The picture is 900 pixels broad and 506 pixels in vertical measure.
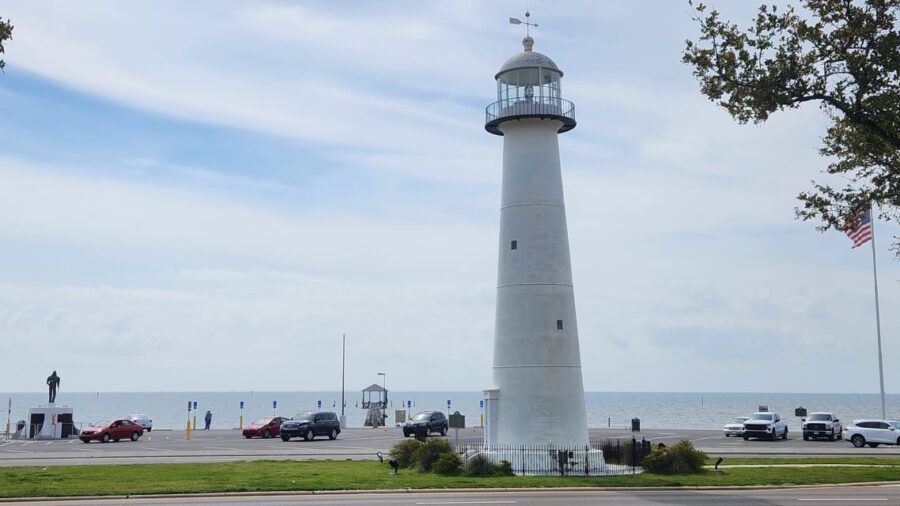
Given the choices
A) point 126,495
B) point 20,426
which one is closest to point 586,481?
point 126,495

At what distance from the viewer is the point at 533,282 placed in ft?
99.1

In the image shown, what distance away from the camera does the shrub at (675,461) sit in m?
28.0

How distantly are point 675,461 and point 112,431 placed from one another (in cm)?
3234

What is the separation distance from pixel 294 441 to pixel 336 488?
27141 mm

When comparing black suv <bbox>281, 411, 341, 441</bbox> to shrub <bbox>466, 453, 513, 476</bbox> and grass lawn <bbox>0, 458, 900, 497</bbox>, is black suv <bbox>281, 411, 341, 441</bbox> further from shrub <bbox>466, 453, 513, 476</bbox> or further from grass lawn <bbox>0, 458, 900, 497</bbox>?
shrub <bbox>466, 453, 513, 476</bbox>

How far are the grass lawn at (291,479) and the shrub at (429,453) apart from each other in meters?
0.75

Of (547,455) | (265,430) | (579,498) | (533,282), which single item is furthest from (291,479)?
(265,430)

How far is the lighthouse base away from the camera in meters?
28.3

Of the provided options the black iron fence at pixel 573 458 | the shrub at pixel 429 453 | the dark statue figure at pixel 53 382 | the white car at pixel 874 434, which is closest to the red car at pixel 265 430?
the dark statue figure at pixel 53 382

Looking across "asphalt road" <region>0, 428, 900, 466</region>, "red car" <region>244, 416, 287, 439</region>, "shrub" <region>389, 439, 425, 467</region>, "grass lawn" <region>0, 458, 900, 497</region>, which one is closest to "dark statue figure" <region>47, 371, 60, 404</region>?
"asphalt road" <region>0, 428, 900, 466</region>

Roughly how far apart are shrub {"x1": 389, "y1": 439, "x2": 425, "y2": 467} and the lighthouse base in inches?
65.7

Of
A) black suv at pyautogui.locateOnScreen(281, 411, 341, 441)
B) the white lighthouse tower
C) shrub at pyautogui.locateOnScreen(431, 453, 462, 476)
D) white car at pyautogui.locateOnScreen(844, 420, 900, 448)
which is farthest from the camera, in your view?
black suv at pyautogui.locateOnScreen(281, 411, 341, 441)

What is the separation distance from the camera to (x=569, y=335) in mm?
30375

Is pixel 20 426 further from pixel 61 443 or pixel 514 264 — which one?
pixel 514 264
